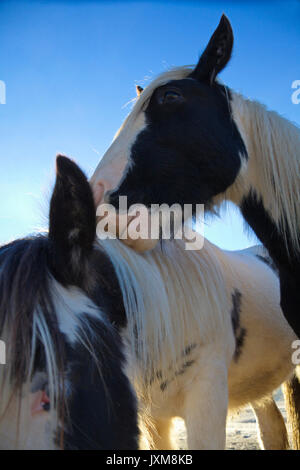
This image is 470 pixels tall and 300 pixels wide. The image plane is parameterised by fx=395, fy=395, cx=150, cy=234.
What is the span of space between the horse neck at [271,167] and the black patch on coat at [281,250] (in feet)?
0.09

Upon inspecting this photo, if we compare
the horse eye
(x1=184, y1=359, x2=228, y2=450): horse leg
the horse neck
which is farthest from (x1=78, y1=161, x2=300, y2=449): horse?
the horse eye

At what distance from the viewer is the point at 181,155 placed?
6.35 ft

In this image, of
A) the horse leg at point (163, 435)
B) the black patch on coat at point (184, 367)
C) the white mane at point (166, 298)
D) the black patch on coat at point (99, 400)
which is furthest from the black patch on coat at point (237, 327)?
the black patch on coat at point (99, 400)

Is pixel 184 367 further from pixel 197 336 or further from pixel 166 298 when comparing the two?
pixel 166 298

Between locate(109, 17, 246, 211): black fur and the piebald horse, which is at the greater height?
locate(109, 17, 246, 211): black fur

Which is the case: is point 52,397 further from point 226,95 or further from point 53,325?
point 226,95

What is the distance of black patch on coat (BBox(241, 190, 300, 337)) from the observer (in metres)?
2.10

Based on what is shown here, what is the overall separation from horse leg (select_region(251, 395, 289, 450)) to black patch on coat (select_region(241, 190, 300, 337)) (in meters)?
1.72

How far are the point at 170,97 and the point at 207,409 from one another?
1.53m

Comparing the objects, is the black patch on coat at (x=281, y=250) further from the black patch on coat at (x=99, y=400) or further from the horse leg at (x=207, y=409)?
the black patch on coat at (x=99, y=400)

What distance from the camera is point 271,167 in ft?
6.99

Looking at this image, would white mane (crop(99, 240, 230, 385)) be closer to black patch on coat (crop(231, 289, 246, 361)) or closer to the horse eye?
black patch on coat (crop(231, 289, 246, 361))

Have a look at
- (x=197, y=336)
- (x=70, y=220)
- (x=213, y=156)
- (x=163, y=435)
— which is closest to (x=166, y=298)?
(x=197, y=336)
